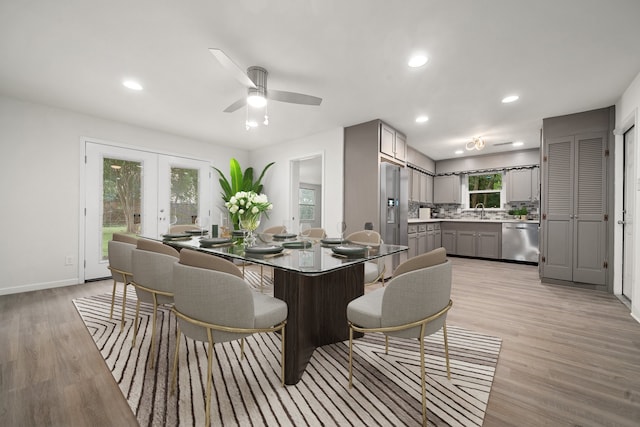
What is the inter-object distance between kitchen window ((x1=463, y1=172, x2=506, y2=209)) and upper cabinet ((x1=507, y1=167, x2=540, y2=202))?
0.36 m

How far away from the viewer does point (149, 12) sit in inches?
74.5

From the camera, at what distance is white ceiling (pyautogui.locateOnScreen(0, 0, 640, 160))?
1859mm

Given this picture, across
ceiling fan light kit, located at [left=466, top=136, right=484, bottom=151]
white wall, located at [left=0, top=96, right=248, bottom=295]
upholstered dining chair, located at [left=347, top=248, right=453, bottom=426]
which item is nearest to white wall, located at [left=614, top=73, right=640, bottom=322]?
ceiling fan light kit, located at [left=466, top=136, right=484, bottom=151]

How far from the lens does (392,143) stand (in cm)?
443

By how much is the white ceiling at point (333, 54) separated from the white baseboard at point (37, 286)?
8.01 ft

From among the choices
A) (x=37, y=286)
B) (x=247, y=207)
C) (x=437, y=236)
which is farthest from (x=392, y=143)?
(x=37, y=286)

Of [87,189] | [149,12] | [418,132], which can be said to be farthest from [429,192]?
[87,189]

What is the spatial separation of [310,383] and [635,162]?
3.92m

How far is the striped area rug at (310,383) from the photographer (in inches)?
53.0

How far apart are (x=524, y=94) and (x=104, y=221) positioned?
6.12m

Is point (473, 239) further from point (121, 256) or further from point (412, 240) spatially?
point (121, 256)

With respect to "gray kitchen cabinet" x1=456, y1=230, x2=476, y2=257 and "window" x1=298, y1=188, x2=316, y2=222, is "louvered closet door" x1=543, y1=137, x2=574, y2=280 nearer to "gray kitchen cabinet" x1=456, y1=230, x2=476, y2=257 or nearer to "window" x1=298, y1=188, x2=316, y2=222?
"gray kitchen cabinet" x1=456, y1=230, x2=476, y2=257

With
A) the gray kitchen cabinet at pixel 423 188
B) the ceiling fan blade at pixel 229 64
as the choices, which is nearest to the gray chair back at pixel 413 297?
the ceiling fan blade at pixel 229 64

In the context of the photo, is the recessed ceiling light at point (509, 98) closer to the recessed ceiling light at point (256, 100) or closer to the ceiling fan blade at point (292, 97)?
the ceiling fan blade at point (292, 97)
